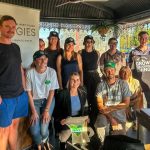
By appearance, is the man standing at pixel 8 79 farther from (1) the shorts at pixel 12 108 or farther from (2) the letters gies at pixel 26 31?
(2) the letters gies at pixel 26 31

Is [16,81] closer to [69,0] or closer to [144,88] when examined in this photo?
[144,88]

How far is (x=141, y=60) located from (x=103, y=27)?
1419 millimetres

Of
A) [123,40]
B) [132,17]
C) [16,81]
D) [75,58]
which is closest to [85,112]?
[75,58]

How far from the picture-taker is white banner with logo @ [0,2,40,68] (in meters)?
3.44

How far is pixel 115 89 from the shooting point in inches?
149

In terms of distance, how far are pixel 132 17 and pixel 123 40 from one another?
121 centimetres

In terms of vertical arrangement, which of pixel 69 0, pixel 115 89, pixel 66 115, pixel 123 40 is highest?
pixel 69 0

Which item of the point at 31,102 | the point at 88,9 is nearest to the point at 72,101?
the point at 31,102

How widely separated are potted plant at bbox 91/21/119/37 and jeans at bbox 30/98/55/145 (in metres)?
2.50

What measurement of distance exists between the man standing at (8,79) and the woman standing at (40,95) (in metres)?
0.30

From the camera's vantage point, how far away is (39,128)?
345 centimetres

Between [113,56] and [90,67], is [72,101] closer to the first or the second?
[90,67]

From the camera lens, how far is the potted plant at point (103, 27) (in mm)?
5590

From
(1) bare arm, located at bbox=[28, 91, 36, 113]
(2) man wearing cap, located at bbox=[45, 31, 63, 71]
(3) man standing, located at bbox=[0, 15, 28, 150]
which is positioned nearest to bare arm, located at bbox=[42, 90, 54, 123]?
(1) bare arm, located at bbox=[28, 91, 36, 113]
